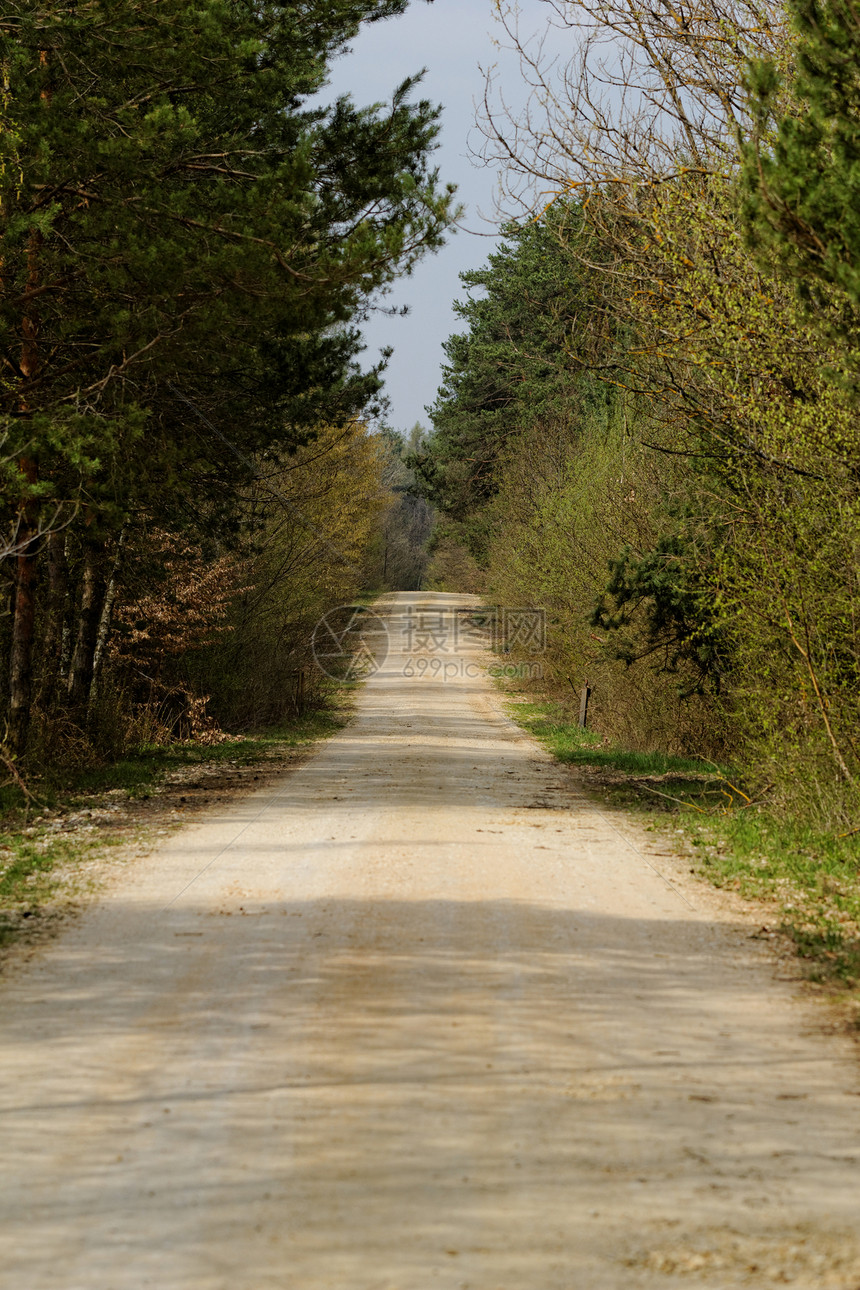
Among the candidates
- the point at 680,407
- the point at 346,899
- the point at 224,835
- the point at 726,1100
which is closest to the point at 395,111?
the point at 680,407

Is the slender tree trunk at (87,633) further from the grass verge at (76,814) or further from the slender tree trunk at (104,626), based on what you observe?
the grass verge at (76,814)

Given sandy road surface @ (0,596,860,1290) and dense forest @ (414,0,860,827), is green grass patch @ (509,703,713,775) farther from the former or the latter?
sandy road surface @ (0,596,860,1290)

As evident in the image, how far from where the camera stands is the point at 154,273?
1145 cm

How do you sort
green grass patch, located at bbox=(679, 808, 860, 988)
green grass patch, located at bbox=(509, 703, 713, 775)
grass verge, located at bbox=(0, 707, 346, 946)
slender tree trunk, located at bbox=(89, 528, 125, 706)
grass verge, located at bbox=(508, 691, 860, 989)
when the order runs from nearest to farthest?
green grass patch, located at bbox=(679, 808, 860, 988) → grass verge, located at bbox=(508, 691, 860, 989) → grass verge, located at bbox=(0, 707, 346, 946) → slender tree trunk, located at bbox=(89, 528, 125, 706) → green grass patch, located at bbox=(509, 703, 713, 775)

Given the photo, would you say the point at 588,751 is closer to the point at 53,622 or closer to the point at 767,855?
the point at 53,622

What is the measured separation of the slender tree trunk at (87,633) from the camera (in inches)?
626

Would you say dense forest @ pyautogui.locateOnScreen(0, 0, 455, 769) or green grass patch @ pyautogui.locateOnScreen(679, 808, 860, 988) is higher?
dense forest @ pyautogui.locateOnScreen(0, 0, 455, 769)

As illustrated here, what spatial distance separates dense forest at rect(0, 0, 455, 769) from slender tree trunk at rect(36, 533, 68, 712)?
0.04m

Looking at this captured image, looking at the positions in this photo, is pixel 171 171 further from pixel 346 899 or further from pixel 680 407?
pixel 346 899

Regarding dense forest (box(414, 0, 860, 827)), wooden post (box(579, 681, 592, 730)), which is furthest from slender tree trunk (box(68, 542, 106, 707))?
wooden post (box(579, 681, 592, 730))

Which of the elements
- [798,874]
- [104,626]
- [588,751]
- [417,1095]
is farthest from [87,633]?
[417,1095]

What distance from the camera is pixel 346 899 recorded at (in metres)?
8.41

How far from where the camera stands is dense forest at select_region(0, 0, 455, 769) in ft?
36.6

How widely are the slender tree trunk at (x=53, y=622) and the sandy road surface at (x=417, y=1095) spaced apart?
6742mm
